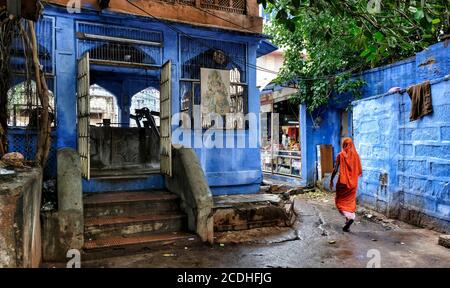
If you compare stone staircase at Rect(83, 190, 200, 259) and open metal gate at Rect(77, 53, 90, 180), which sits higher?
open metal gate at Rect(77, 53, 90, 180)

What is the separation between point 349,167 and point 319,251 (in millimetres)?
2152

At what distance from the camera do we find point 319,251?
19.5 ft

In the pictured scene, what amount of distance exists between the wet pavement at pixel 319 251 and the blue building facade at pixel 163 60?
2.16 metres

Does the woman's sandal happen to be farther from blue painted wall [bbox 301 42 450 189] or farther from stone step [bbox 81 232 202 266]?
blue painted wall [bbox 301 42 450 189]

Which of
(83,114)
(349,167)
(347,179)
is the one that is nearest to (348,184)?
(347,179)

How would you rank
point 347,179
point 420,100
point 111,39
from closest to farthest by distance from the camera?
point 347,179
point 420,100
point 111,39

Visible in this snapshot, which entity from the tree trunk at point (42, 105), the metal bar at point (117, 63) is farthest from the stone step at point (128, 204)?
the metal bar at point (117, 63)

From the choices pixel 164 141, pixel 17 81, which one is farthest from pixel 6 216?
pixel 17 81

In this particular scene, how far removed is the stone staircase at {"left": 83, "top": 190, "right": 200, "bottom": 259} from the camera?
5789 mm

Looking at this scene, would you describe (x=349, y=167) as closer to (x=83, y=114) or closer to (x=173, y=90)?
(x=173, y=90)

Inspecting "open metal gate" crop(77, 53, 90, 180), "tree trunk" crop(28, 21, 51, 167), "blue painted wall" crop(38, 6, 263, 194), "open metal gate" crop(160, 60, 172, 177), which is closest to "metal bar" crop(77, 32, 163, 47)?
"blue painted wall" crop(38, 6, 263, 194)

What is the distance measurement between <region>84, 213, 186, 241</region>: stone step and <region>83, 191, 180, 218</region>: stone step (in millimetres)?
133

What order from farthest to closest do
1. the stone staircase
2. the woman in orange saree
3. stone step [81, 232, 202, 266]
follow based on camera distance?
the woman in orange saree < the stone staircase < stone step [81, 232, 202, 266]

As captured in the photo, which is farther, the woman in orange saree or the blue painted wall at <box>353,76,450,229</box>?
the woman in orange saree
